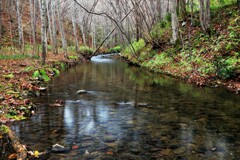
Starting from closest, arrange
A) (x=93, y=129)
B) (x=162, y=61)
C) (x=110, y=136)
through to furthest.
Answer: (x=110, y=136)
(x=93, y=129)
(x=162, y=61)

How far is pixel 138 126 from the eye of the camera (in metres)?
6.62

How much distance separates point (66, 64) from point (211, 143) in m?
17.8

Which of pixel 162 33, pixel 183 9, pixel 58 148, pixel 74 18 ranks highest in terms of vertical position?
pixel 74 18

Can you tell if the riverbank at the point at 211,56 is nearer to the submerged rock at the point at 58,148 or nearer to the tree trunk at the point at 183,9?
the tree trunk at the point at 183,9

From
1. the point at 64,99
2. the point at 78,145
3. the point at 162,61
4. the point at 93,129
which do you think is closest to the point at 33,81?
the point at 64,99

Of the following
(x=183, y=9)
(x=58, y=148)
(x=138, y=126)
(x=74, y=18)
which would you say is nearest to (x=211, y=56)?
(x=138, y=126)

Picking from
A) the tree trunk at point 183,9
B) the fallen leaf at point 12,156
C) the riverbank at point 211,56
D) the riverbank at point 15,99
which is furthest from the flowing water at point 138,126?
the tree trunk at point 183,9

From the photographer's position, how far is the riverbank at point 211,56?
11680 millimetres

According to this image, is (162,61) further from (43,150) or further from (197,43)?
(43,150)

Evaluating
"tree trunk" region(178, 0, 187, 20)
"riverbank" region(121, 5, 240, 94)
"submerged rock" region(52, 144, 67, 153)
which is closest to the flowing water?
"submerged rock" region(52, 144, 67, 153)

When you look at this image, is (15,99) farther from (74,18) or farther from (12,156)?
(74,18)

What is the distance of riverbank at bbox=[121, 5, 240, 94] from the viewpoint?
11.7 m

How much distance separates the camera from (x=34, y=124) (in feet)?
21.5

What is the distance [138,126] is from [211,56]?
8.98 meters
